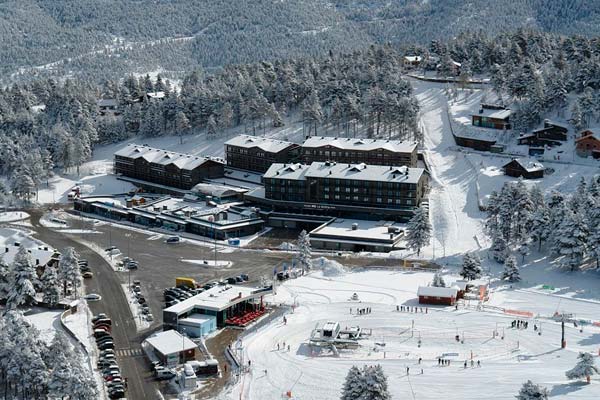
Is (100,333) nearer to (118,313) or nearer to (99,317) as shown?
(99,317)

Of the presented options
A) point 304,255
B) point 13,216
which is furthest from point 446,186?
point 13,216

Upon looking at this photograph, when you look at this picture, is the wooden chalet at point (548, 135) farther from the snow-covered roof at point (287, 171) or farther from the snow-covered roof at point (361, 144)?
the snow-covered roof at point (287, 171)

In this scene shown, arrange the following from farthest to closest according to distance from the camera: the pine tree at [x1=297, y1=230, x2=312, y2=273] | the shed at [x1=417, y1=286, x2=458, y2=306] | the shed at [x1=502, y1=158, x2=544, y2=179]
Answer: the shed at [x1=502, y1=158, x2=544, y2=179]
the pine tree at [x1=297, y1=230, x2=312, y2=273]
the shed at [x1=417, y1=286, x2=458, y2=306]

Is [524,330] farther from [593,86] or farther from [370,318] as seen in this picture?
[593,86]

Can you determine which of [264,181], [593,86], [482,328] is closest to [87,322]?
[482,328]

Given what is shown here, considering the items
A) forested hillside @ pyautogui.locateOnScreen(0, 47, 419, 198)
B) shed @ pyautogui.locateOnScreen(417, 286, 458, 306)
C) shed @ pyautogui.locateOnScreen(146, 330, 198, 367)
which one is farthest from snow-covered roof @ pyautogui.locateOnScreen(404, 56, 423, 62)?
shed @ pyautogui.locateOnScreen(146, 330, 198, 367)

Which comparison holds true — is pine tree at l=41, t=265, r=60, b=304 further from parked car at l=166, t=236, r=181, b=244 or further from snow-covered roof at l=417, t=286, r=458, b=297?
snow-covered roof at l=417, t=286, r=458, b=297
